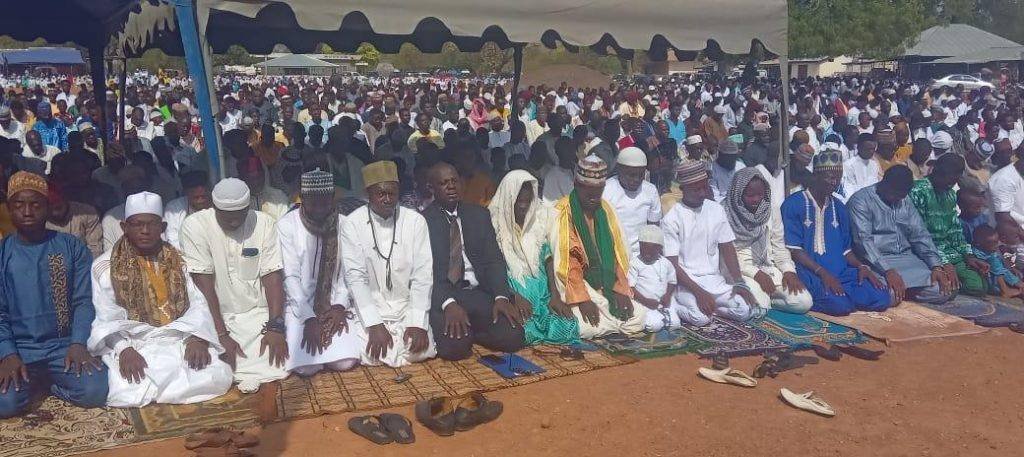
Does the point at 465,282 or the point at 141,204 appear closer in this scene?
the point at 141,204

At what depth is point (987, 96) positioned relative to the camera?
734 inches

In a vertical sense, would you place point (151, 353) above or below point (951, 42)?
below

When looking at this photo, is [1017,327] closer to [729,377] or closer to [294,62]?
[729,377]

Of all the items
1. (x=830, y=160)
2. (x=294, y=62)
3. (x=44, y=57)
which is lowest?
(x=830, y=160)

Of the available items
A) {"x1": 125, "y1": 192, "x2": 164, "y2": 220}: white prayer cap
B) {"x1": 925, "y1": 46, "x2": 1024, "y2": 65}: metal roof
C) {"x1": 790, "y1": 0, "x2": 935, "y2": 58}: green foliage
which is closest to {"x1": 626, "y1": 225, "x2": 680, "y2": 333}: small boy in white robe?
{"x1": 125, "y1": 192, "x2": 164, "y2": 220}: white prayer cap

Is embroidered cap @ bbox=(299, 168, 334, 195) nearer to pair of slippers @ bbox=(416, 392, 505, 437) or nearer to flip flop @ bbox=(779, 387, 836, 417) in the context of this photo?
pair of slippers @ bbox=(416, 392, 505, 437)

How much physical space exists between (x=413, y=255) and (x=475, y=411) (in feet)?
4.23

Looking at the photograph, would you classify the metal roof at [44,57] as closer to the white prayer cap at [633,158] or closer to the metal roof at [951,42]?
the white prayer cap at [633,158]

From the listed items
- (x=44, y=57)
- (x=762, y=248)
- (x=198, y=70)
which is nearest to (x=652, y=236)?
(x=762, y=248)

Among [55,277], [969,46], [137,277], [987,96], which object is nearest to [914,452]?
[137,277]

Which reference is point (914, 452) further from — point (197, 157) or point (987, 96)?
point (987, 96)

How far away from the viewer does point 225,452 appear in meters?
3.63

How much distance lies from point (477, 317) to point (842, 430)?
223 centimetres

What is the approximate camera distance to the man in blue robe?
4.21m
